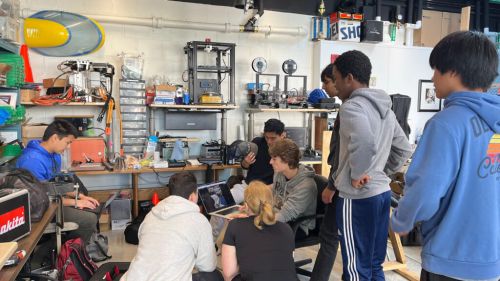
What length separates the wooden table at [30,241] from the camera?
140 centimetres

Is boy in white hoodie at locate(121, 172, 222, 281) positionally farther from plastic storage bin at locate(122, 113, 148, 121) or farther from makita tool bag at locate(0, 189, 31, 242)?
plastic storage bin at locate(122, 113, 148, 121)

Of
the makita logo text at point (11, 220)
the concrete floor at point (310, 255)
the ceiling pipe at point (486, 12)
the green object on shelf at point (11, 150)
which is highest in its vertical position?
the ceiling pipe at point (486, 12)

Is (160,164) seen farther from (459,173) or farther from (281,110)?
(459,173)

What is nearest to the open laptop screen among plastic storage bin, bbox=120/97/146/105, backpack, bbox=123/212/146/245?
backpack, bbox=123/212/146/245

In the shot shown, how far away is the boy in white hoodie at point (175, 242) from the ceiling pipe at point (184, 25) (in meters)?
3.10

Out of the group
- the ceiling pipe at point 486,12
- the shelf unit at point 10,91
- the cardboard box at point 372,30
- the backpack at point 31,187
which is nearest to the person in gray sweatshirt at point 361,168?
the backpack at point 31,187

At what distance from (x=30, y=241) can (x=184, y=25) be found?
3.36m

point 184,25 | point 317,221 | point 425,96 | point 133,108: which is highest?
point 184,25

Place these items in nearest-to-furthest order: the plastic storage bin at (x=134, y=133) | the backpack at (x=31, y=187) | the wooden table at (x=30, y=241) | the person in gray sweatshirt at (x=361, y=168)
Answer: the wooden table at (x=30, y=241), the person in gray sweatshirt at (x=361, y=168), the backpack at (x=31, y=187), the plastic storage bin at (x=134, y=133)

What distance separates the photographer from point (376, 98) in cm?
186

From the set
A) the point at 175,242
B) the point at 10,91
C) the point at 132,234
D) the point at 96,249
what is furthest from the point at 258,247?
the point at 10,91

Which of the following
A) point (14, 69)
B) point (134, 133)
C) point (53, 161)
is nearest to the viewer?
point (53, 161)

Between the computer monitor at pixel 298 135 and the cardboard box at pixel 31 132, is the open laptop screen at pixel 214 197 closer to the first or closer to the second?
the computer monitor at pixel 298 135

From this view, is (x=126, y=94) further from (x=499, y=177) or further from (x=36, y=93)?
(x=499, y=177)
